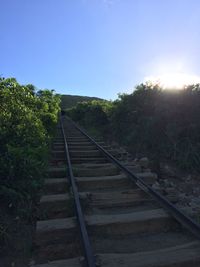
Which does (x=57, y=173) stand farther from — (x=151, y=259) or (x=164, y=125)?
(x=164, y=125)

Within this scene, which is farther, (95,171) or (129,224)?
(95,171)

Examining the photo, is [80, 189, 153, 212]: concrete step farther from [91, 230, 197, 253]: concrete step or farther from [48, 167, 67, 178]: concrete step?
[48, 167, 67, 178]: concrete step

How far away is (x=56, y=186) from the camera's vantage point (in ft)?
21.0

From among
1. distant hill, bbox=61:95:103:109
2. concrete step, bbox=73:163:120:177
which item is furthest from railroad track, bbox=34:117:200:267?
distant hill, bbox=61:95:103:109

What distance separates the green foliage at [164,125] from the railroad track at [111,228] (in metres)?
3.16

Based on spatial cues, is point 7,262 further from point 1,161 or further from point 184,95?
point 184,95

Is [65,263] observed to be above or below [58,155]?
below

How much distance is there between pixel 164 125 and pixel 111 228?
22.0ft

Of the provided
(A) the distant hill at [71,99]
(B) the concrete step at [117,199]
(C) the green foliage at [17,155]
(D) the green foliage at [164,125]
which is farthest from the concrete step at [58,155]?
(A) the distant hill at [71,99]

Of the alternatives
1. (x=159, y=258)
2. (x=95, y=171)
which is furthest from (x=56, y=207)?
(x=95, y=171)

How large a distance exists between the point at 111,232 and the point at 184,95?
22.5ft

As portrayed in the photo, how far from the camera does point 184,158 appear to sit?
8.72 metres

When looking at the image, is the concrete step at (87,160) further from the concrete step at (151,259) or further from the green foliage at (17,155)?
the concrete step at (151,259)

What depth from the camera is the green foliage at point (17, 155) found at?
530 cm
